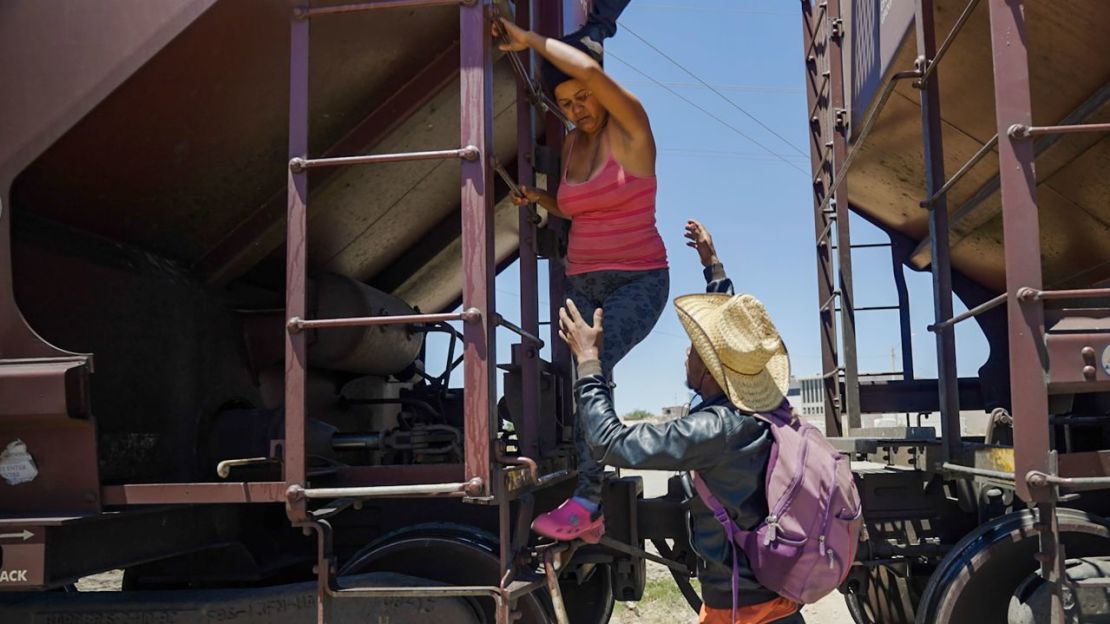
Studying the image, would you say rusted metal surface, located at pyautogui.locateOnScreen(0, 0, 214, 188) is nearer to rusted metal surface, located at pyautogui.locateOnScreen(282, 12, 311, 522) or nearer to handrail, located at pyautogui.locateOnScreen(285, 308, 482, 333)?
rusted metal surface, located at pyautogui.locateOnScreen(282, 12, 311, 522)

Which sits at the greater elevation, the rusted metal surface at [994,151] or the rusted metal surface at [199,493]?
the rusted metal surface at [994,151]

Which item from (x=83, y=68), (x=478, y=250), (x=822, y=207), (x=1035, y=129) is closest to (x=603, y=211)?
(x=478, y=250)

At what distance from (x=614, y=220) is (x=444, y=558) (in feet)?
4.80

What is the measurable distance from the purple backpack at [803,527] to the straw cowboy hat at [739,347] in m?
0.15

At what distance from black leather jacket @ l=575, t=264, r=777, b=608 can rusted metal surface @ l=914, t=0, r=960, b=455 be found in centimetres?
174

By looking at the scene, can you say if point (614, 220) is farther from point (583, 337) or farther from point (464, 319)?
point (583, 337)

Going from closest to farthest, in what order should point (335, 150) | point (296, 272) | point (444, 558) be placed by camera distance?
1. point (296, 272)
2. point (444, 558)
3. point (335, 150)

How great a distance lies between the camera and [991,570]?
341 cm

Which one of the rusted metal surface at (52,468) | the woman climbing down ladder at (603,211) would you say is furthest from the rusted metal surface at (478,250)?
the rusted metal surface at (52,468)

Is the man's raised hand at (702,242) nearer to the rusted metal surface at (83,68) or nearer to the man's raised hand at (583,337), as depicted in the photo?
the man's raised hand at (583,337)

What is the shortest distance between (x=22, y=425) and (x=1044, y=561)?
345cm

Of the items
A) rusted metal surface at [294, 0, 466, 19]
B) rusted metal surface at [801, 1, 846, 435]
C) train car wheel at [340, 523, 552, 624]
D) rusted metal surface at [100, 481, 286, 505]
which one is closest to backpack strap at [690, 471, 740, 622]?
train car wheel at [340, 523, 552, 624]

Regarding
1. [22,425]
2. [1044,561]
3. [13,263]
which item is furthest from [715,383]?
[13,263]

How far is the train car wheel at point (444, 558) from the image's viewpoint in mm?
3400
